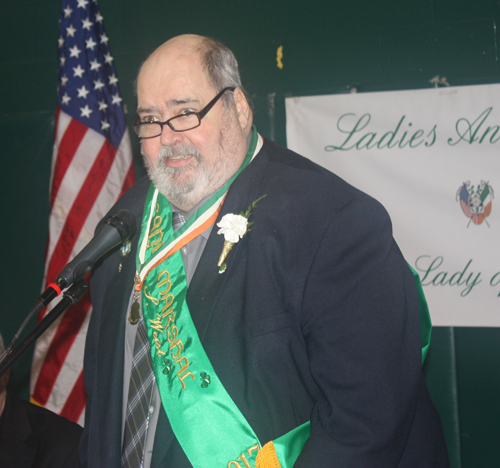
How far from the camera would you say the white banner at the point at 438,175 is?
222 centimetres

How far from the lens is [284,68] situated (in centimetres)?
256

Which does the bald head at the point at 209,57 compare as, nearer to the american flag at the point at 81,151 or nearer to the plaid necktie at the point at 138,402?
the plaid necktie at the point at 138,402

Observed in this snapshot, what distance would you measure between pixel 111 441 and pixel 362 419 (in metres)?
0.59

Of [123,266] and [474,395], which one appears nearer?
[123,266]

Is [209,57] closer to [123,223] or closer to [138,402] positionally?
[123,223]

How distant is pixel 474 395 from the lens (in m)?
2.38

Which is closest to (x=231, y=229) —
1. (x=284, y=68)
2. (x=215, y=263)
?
(x=215, y=263)

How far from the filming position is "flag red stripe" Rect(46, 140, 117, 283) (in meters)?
2.32

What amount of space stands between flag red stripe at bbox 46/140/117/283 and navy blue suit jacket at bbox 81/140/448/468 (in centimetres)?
128

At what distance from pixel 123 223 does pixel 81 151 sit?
1.36 metres

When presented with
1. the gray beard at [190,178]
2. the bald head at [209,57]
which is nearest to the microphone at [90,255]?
the gray beard at [190,178]

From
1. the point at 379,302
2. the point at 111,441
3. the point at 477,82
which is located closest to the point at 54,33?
the point at 477,82

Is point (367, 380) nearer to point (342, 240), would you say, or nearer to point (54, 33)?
point (342, 240)

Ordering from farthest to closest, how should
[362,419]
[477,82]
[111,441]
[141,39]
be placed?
[141,39]
[477,82]
[111,441]
[362,419]
